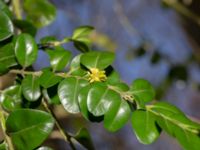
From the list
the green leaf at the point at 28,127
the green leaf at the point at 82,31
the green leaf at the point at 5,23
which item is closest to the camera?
the green leaf at the point at 28,127

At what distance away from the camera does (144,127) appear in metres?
0.45

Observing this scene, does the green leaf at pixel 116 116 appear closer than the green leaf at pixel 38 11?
Yes

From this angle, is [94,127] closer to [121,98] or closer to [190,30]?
[190,30]

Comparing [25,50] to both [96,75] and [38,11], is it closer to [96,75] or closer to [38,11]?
[96,75]

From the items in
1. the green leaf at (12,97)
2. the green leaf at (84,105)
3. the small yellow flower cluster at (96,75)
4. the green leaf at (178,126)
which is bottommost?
the green leaf at (12,97)

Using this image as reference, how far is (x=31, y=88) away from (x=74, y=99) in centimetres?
6

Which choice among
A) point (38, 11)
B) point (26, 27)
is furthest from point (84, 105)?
point (38, 11)

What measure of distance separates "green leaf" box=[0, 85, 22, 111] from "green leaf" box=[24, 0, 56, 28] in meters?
0.25

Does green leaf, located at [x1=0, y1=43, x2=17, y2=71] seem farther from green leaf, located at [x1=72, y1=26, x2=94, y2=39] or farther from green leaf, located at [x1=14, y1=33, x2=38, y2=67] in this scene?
green leaf, located at [x1=72, y1=26, x2=94, y2=39]

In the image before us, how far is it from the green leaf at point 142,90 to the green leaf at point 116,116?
39 mm

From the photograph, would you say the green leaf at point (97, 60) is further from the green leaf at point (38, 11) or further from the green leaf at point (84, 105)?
the green leaf at point (38, 11)

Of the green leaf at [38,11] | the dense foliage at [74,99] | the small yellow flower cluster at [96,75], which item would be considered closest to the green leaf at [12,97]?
the dense foliage at [74,99]

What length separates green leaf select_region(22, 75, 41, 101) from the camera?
0.50 m

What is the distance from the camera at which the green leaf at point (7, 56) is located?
51 cm
